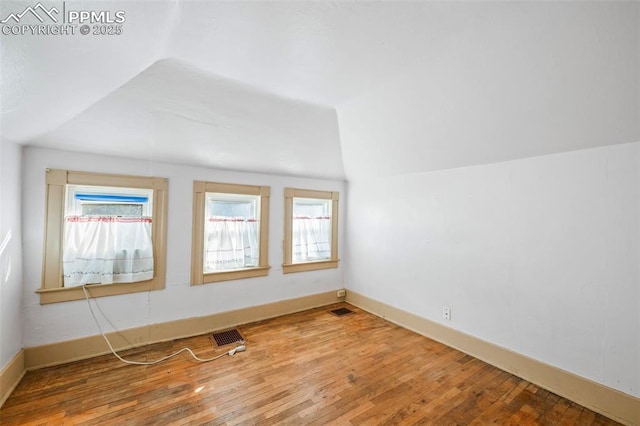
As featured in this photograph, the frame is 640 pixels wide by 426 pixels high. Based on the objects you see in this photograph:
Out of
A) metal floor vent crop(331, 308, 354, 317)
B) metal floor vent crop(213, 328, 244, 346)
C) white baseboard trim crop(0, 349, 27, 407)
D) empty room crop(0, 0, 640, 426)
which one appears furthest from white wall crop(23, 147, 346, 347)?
metal floor vent crop(331, 308, 354, 317)

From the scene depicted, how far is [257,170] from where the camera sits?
350 cm

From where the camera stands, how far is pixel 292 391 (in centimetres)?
209

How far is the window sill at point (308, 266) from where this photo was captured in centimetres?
382

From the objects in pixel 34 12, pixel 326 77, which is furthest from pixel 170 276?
pixel 326 77

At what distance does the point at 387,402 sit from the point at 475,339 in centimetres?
131

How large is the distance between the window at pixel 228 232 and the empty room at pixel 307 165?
1.1 inches

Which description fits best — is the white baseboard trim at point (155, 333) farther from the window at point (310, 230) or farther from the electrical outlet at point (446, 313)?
the electrical outlet at point (446, 313)

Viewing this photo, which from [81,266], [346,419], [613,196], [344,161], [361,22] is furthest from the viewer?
[344,161]

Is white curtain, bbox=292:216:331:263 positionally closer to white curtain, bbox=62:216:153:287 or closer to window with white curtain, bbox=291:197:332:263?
window with white curtain, bbox=291:197:332:263

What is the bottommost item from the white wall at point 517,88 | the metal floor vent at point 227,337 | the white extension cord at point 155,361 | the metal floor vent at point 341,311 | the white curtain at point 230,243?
the metal floor vent at point 341,311

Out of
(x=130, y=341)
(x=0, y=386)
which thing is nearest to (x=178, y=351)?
(x=130, y=341)

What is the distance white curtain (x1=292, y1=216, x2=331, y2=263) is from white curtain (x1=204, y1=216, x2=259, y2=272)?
0.66 meters

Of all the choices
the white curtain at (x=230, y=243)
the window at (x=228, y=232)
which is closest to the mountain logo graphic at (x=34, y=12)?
the window at (x=228, y=232)

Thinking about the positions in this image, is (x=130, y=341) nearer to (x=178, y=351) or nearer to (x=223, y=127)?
(x=178, y=351)
